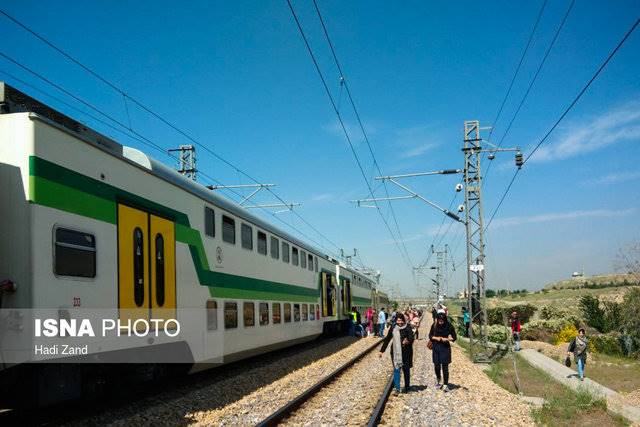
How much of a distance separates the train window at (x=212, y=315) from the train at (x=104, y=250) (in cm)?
2

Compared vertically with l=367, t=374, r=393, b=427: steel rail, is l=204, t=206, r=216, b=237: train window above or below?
above

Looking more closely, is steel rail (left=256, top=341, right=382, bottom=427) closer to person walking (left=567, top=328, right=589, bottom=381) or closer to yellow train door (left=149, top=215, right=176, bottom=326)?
yellow train door (left=149, top=215, right=176, bottom=326)

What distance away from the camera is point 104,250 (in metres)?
8.55

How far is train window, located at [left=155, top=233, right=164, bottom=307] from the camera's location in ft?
32.9

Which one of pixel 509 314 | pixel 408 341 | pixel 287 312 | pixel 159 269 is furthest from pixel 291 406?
pixel 509 314

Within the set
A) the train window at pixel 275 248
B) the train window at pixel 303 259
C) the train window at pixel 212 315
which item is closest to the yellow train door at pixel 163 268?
the train window at pixel 212 315

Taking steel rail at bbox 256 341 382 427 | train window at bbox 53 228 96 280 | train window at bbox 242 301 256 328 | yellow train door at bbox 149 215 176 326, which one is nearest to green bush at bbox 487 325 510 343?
train window at bbox 242 301 256 328

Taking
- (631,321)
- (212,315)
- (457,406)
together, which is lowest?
(631,321)

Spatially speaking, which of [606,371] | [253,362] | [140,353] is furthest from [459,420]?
[606,371]

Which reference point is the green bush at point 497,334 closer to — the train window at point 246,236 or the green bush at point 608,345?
the green bush at point 608,345

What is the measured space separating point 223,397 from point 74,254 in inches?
194

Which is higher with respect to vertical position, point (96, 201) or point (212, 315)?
point (96, 201)

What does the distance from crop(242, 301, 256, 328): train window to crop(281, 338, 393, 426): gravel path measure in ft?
8.07

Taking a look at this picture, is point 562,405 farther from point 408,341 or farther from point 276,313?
point 276,313
